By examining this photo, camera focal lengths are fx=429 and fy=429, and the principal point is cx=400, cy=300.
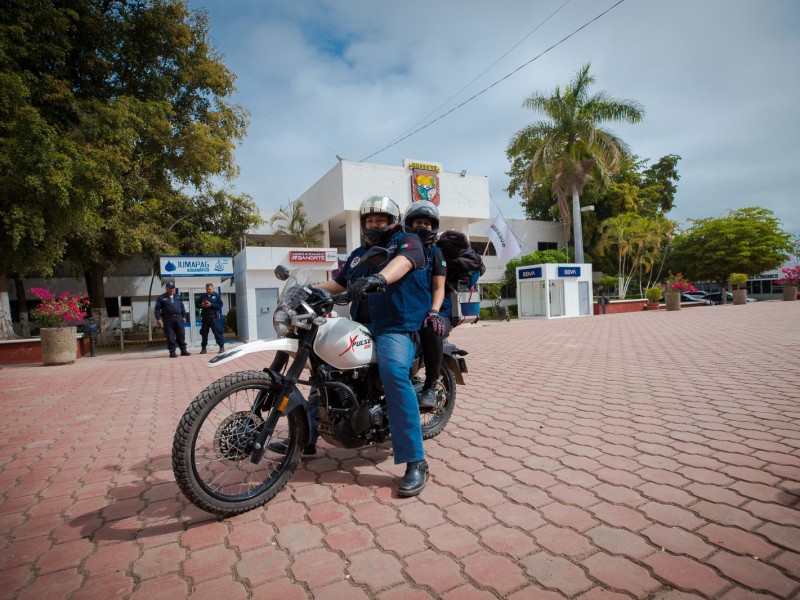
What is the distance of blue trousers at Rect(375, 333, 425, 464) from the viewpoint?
8.85 ft

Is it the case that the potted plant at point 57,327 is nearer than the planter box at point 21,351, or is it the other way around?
the potted plant at point 57,327

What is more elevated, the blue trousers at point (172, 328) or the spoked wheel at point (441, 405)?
the blue trousers at point (172, 328)

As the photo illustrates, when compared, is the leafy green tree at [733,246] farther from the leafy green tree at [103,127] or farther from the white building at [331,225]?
the leafy green tree at [103,127]

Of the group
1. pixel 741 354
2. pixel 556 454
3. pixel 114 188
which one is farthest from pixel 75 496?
pixel 114 188

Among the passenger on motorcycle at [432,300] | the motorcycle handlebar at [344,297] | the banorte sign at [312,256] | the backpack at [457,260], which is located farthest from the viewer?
the banorte sign at [312,256]

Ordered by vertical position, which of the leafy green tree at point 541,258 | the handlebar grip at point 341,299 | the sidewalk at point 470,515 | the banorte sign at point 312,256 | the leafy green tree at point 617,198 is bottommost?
the sidewalk at point 470,515

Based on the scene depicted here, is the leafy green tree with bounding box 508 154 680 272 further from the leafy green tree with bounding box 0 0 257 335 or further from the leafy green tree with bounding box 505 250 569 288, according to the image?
the leafy green tree with bounding box 0 0 257 335

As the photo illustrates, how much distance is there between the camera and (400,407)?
2.71 m

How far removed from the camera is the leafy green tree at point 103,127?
36.8 ft

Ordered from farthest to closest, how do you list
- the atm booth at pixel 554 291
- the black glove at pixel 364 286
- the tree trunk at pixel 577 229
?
1. the tree trunk at pixel 577 229
2. the atm booth at pixel 554 291
3. the black glove at pixel 364 286

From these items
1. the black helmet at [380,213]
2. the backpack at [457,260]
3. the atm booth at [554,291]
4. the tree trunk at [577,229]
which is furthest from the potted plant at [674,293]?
the black helmet at [380,213]

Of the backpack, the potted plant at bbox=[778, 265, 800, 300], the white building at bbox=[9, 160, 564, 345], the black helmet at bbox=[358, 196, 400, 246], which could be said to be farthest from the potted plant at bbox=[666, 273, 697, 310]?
the black helmet at bbox=[358, 196, 400, 246]

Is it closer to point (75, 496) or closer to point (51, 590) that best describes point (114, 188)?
point (75, 496)

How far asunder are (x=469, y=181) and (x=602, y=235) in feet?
46.8
